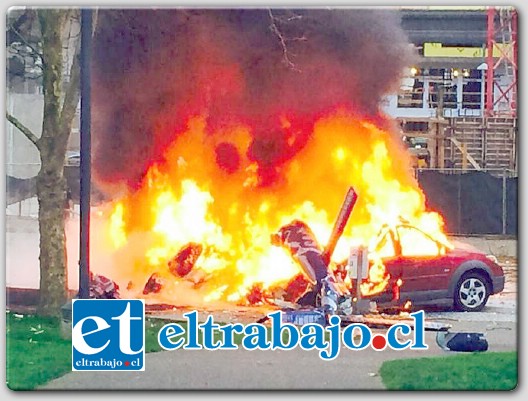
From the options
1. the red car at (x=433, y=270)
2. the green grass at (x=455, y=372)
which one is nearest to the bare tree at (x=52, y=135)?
the red car at (x=433, y=270)

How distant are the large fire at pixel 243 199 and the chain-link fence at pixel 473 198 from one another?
67 millimetres

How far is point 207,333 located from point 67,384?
2.35 feet

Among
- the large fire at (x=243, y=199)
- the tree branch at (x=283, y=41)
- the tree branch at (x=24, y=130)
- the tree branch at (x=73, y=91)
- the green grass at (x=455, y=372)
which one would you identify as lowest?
the green grass at (x=455, y=372)

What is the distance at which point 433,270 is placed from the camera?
4711 millimetres

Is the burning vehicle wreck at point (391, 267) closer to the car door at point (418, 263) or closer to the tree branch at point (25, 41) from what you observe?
the car door at point (418, 263)

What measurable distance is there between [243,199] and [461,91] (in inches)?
46.0

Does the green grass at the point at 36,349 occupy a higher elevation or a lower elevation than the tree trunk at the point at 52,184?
lower

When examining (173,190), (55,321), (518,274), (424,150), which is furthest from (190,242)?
(518,274)

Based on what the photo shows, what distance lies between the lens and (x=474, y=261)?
4715mm

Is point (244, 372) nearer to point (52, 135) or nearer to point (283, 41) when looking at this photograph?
point (52, 135)

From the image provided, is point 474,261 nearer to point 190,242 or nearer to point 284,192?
point 284,192

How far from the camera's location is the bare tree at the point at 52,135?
459 cm

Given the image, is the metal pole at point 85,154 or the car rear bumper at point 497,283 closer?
the metal pole at point 85,154

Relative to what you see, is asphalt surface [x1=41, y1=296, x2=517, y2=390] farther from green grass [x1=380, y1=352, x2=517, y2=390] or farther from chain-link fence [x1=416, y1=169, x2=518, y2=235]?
chain-link fence [x1=416, y1=169, x2=518, y2=235]
